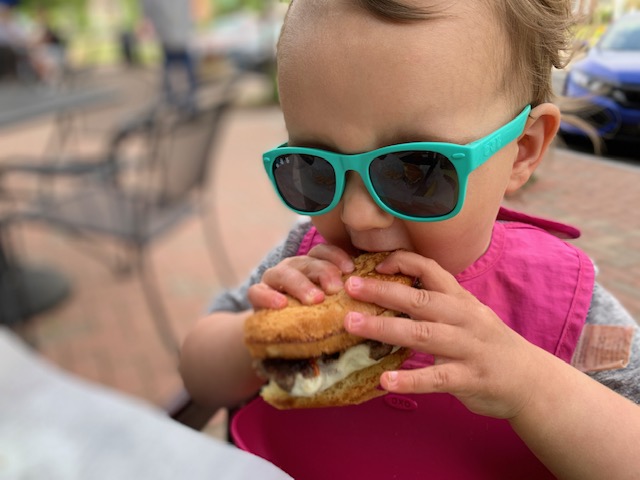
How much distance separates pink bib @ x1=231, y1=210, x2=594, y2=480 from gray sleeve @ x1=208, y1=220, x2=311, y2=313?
0.28m

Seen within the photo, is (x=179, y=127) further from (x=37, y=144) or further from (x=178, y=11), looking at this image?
(x=37, y=144)

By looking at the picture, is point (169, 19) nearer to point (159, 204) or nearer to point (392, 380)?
point (159, 204)

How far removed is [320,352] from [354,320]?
9cm

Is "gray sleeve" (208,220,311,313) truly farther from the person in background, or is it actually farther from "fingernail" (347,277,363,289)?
the person in background

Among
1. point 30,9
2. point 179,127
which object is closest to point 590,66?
point 179,127

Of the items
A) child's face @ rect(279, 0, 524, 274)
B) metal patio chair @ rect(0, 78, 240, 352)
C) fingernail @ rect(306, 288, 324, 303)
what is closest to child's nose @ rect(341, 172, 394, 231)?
child's face @ rect(279, 0, 524, 274)

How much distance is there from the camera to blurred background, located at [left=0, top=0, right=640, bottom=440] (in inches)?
50.7

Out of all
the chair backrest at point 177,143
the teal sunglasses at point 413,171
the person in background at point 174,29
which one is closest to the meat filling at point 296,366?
the teal sunglasses at point 413,171

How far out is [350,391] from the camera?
1012mm

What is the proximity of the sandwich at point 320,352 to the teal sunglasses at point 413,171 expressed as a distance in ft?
0.40

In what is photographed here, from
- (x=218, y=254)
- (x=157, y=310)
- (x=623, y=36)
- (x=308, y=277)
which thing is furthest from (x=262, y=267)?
(x=218, y=254)

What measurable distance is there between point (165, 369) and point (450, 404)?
2.75 metres

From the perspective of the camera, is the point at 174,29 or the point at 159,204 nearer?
the point at 159,204

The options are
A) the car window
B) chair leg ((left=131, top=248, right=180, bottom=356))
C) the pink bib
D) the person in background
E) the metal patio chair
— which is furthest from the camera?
the person in background
